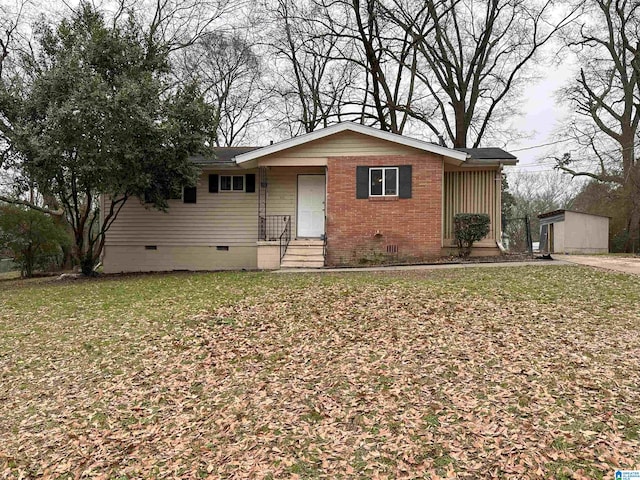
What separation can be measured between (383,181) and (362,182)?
604 mm

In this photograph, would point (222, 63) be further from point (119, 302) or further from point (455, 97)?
point (119, 302)

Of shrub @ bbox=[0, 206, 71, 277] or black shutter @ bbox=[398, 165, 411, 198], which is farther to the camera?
shrub @ bbox=[0, 206, 71, 277]

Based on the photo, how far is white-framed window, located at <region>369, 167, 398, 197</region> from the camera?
41.8ft

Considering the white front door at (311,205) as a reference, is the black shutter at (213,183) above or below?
above

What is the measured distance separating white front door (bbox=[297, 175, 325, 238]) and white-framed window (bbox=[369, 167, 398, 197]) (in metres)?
1.91

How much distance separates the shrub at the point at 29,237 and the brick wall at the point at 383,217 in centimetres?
1022

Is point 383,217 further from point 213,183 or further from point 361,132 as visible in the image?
point 213,183

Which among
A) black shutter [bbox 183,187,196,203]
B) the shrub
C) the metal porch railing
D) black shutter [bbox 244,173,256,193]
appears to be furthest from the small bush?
Result: the shrub

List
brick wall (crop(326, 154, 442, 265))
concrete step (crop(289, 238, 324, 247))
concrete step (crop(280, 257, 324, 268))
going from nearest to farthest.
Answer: concrete step (crop(280, 257, 324, 268)) → brick wall (crop(326, 154, 442, 265)) → concrete step (crop(289, 238, 324, 247))

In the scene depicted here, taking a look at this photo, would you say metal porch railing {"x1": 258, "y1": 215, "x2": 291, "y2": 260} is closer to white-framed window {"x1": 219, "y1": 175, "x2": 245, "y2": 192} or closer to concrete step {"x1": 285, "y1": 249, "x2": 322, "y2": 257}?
concrete step {"x1": 285, "y1": 249, "x2": 322, "y2": 257}

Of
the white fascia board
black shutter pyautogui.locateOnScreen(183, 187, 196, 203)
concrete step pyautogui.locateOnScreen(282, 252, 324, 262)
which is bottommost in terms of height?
concrete step pyautogui.locateOnScreen(282, 252, 324, 262)

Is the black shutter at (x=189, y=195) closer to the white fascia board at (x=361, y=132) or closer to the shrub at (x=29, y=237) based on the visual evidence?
the white fascia board at (x=361, y=132)

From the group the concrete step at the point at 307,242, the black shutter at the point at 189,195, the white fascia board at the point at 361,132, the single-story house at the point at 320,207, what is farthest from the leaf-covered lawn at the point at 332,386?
the black shutter at the point at 189,195

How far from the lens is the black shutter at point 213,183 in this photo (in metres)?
14.5
